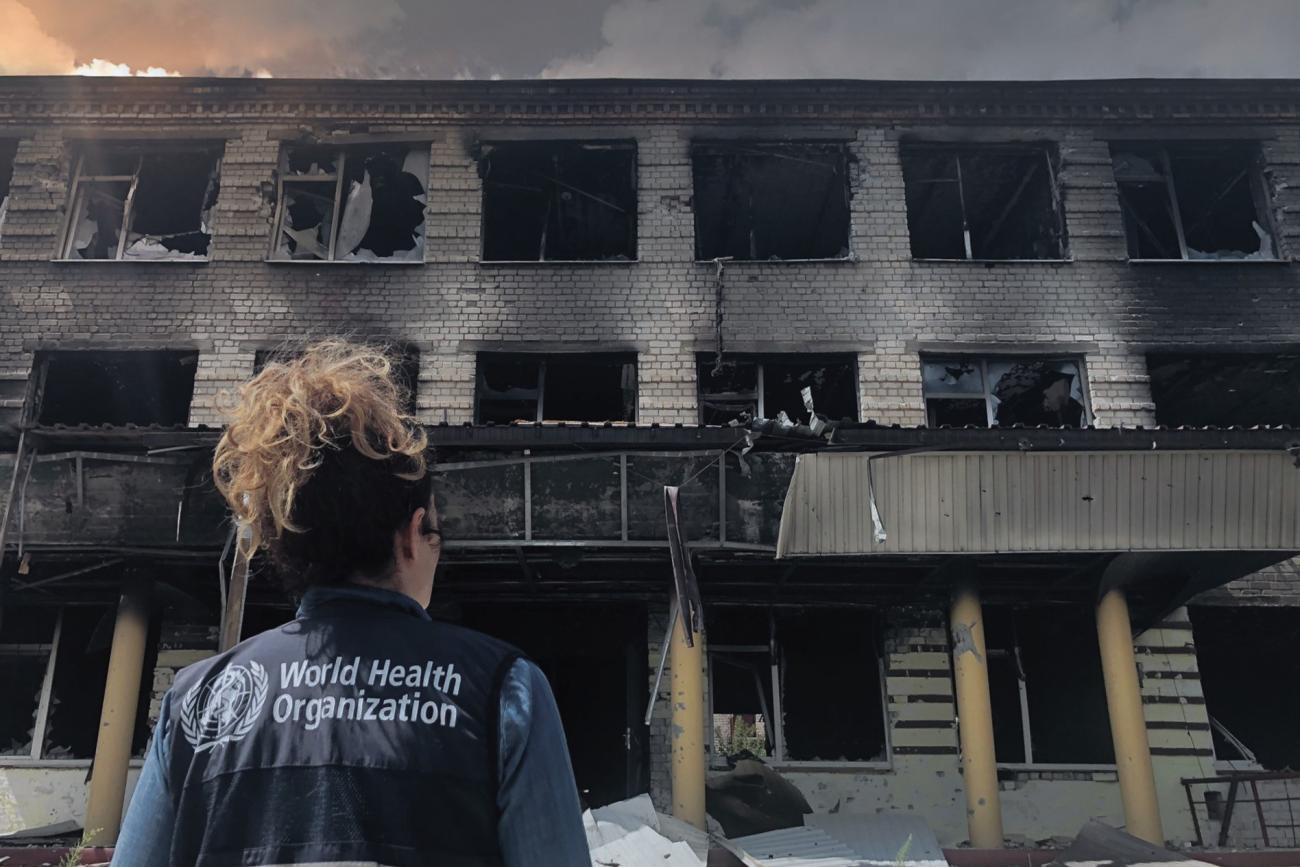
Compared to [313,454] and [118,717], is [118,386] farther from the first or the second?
[313,454]

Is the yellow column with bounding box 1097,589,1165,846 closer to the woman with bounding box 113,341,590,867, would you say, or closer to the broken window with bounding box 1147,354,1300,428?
the broken window with bounding box 1147,354,1300,428

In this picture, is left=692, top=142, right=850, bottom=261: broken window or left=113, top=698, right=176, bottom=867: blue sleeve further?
left=692, top=142, right=850, bottom=261: broken window

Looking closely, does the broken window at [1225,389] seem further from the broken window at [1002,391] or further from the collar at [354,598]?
the collar at [354,598]

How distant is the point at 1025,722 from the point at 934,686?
128 centimetres

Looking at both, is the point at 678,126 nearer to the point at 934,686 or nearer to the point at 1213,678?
the point at 934,686

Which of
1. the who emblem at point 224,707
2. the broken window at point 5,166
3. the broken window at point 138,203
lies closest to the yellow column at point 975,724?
the who emblem at point 224,707

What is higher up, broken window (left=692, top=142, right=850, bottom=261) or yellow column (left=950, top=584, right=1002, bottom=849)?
broken window (left=692, top=142, right=850, bottom=261)

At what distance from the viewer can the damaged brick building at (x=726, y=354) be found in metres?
9.77

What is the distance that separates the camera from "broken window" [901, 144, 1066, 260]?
1335 cm

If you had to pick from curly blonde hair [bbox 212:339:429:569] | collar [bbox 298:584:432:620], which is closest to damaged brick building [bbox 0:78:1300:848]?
curly blonde hair [bbox 212:339:429:569]

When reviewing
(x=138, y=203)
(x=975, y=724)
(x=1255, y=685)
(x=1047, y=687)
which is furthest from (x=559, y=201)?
(x=1255, y=685)

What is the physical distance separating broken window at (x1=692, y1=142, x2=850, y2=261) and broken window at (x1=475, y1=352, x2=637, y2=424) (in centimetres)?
234

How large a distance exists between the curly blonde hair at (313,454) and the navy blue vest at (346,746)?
0.14 metres

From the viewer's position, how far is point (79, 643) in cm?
1163
